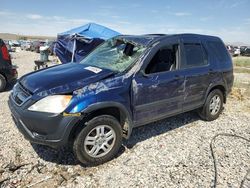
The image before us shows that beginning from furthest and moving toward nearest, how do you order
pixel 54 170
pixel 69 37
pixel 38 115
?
pixel 69 37
pixel 54 170
pixel 38 115

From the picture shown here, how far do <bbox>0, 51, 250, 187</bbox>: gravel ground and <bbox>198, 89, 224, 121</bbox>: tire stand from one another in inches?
19.0

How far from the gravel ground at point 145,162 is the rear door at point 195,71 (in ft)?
2.28

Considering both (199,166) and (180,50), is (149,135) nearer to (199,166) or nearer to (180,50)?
(199,166)

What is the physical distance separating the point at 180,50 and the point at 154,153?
197cm

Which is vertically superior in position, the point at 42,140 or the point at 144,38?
the point at 144,38

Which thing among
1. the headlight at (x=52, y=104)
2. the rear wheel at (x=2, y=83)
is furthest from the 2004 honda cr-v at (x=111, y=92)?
the rear wheel at (x=2, y=83)

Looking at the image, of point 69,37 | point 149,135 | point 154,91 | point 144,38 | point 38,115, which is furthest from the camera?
point 69,37

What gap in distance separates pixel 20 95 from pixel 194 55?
3.32 meters

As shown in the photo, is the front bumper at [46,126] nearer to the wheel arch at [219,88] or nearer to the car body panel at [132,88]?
the car body panel at [132,88]

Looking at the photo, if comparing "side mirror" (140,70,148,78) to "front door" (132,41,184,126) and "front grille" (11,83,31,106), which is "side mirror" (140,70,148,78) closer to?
"front door" (132,41,184,126)

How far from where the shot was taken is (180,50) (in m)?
4.56

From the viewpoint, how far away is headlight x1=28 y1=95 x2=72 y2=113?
3145 mm

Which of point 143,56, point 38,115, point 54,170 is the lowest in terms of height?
point 54,170

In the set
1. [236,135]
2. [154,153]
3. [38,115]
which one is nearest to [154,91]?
[154,153]
